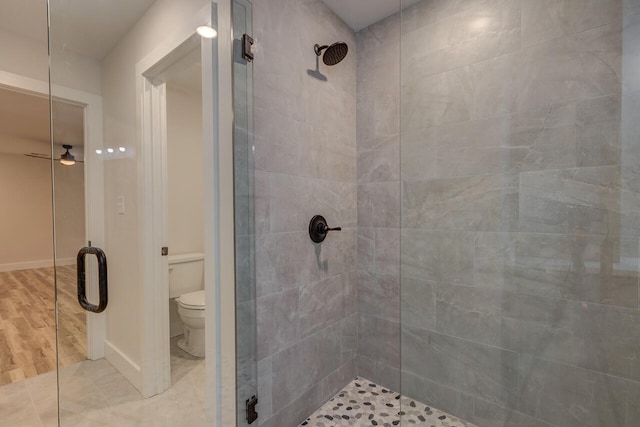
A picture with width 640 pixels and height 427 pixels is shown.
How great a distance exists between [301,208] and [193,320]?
132cm

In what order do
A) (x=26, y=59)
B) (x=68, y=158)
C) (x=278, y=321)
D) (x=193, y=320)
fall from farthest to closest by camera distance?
(x=193, y=320) → (x=26, y=59) → (x=68, y=158) → (x=278, y=321)

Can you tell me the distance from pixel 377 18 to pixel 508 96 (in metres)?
1.00

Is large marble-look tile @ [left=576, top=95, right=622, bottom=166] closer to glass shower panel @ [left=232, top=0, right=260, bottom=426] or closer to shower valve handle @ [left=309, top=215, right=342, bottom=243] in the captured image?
shower valve handle @ [left=309, top=215, right=342, bottom=243]

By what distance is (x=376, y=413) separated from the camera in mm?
1588

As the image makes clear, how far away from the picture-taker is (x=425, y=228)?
160 cm

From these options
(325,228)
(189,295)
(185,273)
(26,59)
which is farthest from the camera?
(185,273)

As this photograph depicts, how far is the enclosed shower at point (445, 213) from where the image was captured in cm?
117

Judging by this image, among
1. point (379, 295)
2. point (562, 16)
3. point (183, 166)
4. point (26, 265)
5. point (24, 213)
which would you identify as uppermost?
point (562, 16)

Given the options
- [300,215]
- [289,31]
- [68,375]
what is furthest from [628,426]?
[68,375]

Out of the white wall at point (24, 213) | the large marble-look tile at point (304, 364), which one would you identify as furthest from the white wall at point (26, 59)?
the white wall at point (24, 213)

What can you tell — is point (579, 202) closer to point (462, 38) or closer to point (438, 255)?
point (438, 255)

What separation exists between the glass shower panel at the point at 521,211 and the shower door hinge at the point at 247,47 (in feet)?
3.03

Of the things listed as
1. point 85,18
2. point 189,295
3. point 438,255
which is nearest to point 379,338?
point 438,255

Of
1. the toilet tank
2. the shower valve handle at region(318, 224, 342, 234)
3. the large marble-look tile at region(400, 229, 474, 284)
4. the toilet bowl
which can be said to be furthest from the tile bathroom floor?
the large marble-look tile at region(400, 229, 474, 284)
